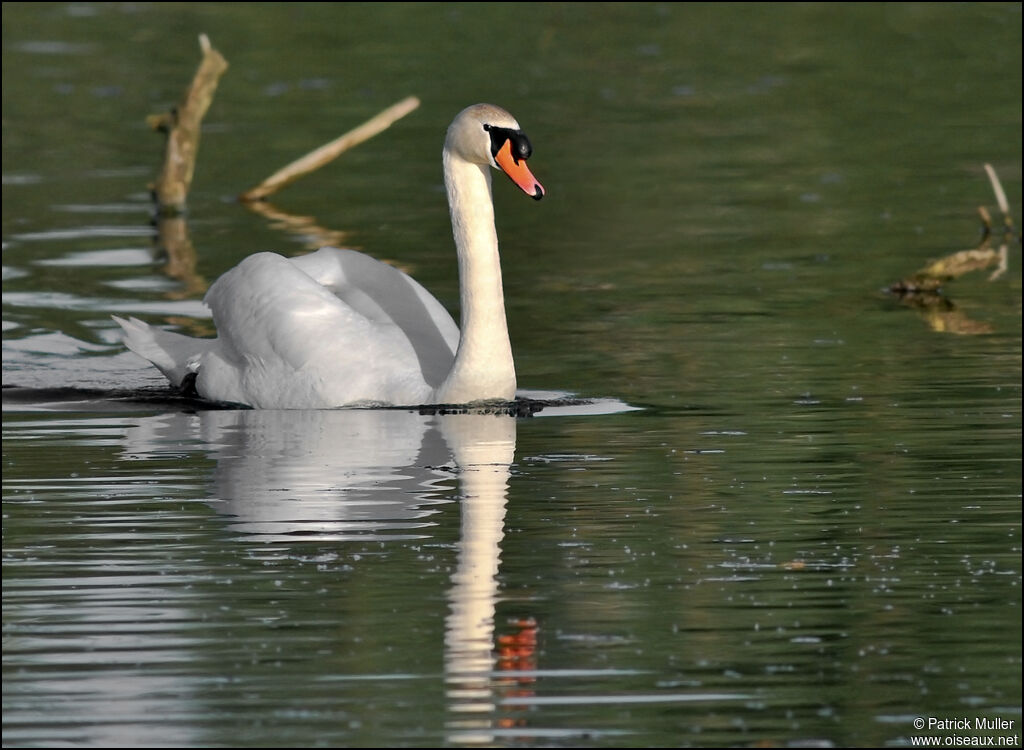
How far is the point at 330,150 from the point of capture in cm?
1894

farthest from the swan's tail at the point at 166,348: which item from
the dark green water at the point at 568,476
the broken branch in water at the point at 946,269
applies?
the broken branch in water at the point at 946,269

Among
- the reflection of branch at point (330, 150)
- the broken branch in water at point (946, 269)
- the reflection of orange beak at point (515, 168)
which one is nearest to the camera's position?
the reflection of orange beak at point (515, 168)

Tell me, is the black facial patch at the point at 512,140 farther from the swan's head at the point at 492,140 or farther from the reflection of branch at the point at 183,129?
the reflection of branch at the point at 183,129

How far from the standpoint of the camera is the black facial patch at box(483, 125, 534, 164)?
38.7 ft

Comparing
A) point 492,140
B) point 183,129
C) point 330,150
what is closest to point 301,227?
point 330,150

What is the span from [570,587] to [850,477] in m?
2.36

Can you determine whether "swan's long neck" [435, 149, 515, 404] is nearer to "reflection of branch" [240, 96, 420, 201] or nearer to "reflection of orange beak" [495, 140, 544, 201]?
"reflection of orange beak" [495, 140, 544, 201]

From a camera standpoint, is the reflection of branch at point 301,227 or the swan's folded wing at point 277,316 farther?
the reflection of branch at point 301,227

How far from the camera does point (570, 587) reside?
821 centimetres

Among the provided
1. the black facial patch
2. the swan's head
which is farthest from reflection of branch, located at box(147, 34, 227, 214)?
the black facial patch

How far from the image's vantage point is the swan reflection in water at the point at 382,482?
7.53 meters

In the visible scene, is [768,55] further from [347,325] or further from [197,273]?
[347,325]

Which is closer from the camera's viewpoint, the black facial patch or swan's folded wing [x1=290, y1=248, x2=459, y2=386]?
the black facial patch

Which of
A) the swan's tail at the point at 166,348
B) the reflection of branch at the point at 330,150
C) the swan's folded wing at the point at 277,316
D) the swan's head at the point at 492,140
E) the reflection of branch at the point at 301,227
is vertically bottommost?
the swan's tail at the point at 166,348
